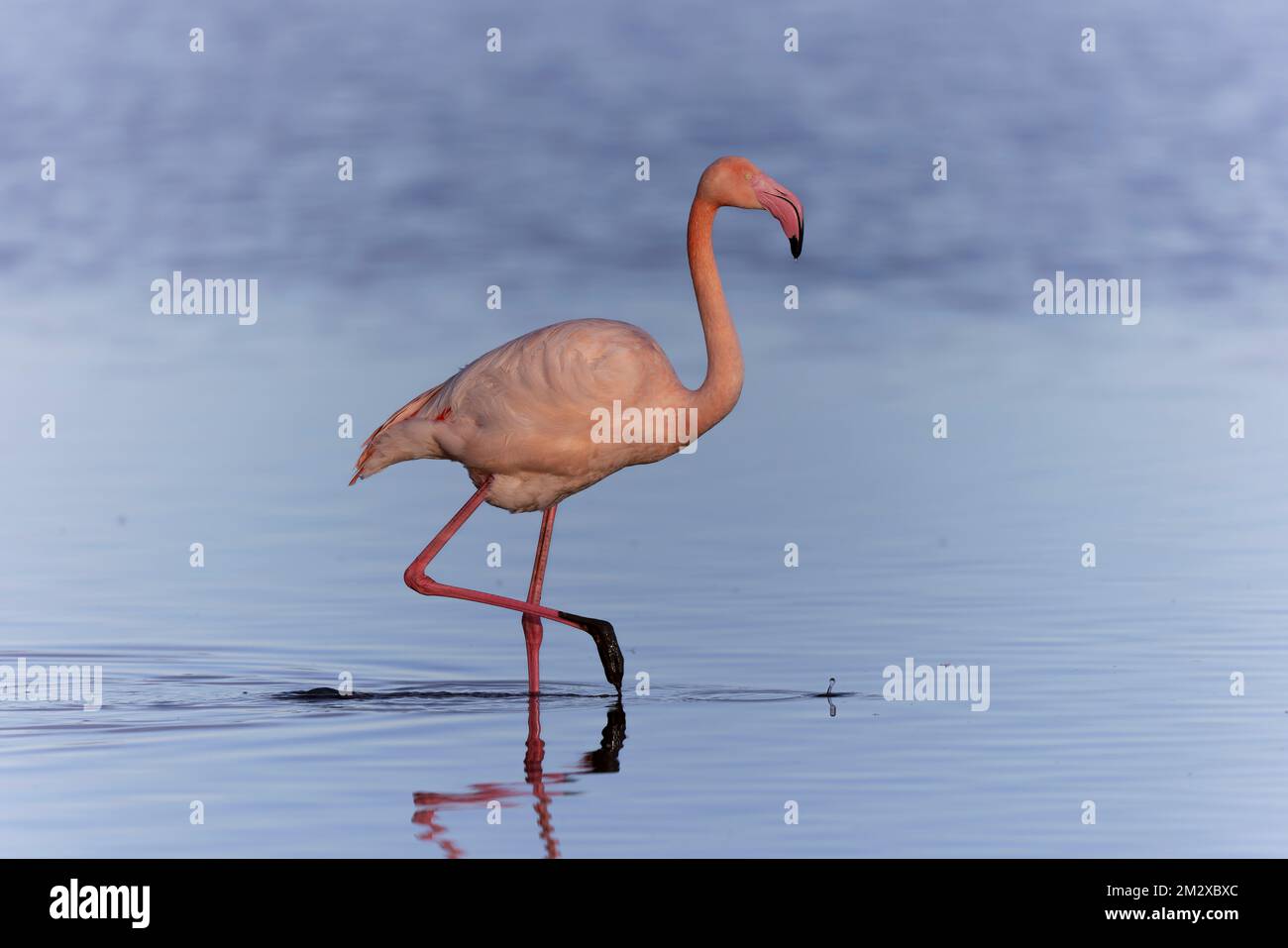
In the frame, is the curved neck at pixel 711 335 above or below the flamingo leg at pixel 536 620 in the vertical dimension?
above

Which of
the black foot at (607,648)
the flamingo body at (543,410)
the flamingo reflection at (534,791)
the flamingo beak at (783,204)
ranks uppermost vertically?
the flamingo beak at (783,204)

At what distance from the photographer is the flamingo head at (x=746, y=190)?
1071cm

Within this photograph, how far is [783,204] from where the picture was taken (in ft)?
35.2

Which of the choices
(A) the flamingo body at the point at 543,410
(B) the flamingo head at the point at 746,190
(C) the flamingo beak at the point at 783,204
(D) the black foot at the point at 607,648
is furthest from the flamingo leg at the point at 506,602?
(C) the flamingo beak at the point at 783,204

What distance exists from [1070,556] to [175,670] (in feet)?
17.4

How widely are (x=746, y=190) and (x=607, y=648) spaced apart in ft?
7.28

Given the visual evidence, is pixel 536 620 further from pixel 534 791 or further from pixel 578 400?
pixel 534 791

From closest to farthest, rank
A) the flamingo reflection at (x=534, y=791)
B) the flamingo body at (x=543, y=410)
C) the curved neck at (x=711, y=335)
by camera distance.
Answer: the flamingo reflection at (x=534, y=791)
the flamingo body at (x=543, y=410)
the curved neck at (x=711, y=335)

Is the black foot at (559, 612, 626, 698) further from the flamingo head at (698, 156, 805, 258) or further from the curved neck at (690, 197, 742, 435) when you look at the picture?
the flamingo head at (698, 156, 805, 258)

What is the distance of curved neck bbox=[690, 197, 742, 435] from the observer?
418 inches

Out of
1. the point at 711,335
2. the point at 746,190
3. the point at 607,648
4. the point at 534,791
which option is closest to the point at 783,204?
the point at 746,190

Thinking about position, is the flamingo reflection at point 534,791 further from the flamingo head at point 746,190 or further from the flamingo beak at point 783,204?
the flamingo head at point 746,190

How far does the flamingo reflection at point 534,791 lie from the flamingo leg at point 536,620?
102cm
